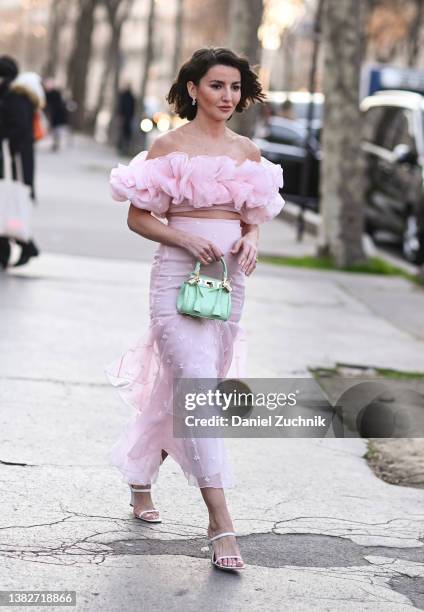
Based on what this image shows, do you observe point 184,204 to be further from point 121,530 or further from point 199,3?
point 199,3

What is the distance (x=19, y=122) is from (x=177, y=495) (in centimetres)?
707

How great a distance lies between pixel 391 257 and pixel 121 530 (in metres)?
12.5

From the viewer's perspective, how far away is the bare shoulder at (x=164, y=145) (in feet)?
17.0

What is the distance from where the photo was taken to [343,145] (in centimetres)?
1581

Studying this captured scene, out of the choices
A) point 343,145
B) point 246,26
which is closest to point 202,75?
point 343,145

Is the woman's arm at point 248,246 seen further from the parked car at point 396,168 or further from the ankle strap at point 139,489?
the parked car at point 396,168

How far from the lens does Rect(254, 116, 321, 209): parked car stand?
2348 centimetres

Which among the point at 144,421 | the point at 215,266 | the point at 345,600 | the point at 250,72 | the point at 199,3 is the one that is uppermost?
the point at 199,3

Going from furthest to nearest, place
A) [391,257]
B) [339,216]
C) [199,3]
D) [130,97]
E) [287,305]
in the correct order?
1. [199,3]
2. [130,97]
3. [391,257]
4. [339,216]
5. [287,305]

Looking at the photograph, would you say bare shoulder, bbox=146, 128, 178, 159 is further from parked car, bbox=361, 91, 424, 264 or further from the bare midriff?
parked car, bbox=361, 91, 424, 264

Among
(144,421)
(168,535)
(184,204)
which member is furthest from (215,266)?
(168,535)

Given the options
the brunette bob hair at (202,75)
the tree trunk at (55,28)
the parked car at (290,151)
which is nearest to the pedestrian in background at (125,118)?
the parked car at (290,151)

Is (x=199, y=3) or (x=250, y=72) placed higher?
(x=199, y=3)

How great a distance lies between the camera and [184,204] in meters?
5.17
